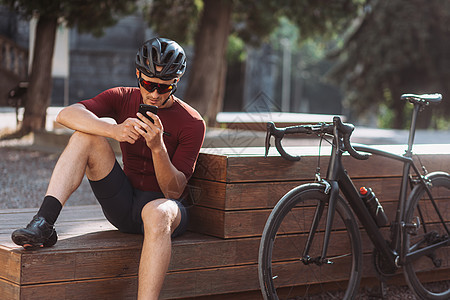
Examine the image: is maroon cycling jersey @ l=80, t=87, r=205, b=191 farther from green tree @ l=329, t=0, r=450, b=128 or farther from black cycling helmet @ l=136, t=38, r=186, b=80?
green tree @ l=329, t=0, r=450, b=128

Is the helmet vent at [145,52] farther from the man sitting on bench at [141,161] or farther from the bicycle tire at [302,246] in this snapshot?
the bicycle tire at [302,246]

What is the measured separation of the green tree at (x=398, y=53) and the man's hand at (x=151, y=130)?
19.2 m

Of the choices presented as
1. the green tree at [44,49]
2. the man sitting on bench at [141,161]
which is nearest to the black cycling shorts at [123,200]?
the man sitting on bench at [141,161]

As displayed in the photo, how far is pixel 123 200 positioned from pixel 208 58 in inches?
397

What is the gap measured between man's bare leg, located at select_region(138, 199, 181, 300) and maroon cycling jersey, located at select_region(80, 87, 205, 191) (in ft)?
1.07

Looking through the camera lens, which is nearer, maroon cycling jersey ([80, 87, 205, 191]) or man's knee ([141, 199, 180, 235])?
man's knee ([141, 199, 180, 235])

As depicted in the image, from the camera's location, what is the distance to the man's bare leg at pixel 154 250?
3.52 meters

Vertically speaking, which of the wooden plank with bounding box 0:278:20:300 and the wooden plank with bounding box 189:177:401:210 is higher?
the wooden plank with bounding box 189:177:401:210

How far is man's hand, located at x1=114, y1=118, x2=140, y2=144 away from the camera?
3.59 metres

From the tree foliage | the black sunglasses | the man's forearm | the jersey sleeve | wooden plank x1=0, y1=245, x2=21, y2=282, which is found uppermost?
the tree foliage

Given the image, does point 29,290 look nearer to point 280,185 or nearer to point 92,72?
point 280,185

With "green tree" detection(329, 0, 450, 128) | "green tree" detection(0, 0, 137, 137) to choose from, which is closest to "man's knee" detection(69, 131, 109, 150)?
"green tree" detection(0, 0, 137, 137)

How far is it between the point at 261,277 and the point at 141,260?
25.3 inches

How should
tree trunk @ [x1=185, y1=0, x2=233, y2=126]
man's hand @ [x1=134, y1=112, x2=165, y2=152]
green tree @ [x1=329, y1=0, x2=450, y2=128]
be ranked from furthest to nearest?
green tree @ [x1=329, y1=0, x2=450, y2=128] → tree trunk @ [x1=185, y1=0, x2=233, y2=126] → man's hand @ [x1=134, y1=112, x2=165, y2=152]
